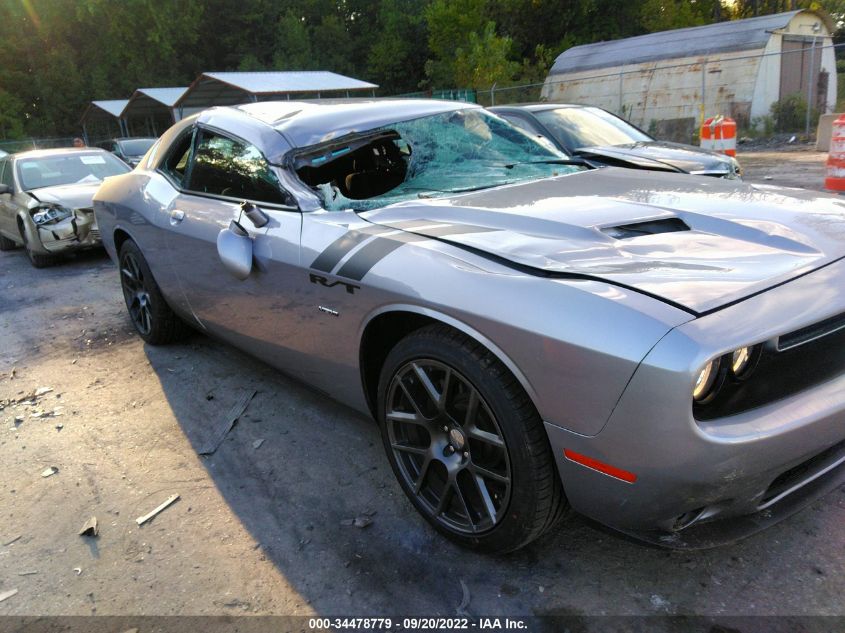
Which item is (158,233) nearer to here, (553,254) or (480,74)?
(553,254)

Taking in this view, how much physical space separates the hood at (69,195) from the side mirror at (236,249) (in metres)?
5.37

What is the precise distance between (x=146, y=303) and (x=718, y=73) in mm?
19687

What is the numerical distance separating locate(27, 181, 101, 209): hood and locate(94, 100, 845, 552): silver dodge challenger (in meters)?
4.95

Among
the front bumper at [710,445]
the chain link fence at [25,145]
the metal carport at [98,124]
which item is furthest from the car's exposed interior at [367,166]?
the metal carport at [98,124]

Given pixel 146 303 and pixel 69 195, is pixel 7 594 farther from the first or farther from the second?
pixel 69 195

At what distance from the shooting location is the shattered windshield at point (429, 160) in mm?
3004

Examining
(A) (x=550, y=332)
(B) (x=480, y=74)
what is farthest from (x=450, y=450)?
(B) (x=480, y=74)

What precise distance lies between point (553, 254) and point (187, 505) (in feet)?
6.19

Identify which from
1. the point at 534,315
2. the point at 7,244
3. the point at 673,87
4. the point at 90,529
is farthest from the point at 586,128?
the point at 673,87

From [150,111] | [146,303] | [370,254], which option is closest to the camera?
[370,254]

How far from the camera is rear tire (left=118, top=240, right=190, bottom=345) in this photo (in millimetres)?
4117

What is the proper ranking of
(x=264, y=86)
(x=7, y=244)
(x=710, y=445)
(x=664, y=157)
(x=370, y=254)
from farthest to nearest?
(x=264, y=86) < (x=7, y=244) < (x=664, y=157) < (x=370, y=254) < (x=710, y=445)

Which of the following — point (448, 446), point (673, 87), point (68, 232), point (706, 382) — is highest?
point (673, 87)

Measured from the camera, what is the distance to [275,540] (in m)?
2.37
